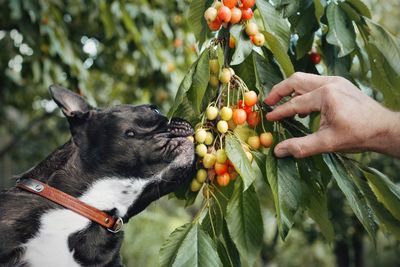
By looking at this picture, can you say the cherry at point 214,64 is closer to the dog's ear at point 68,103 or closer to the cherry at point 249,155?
the cherry at point 249,155

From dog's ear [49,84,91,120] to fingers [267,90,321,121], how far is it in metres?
0.74

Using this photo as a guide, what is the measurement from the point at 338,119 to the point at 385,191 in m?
0.32

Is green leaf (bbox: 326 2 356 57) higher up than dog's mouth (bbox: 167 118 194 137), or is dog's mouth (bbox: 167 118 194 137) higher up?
green leaf (bbox: 326 2 356 57)

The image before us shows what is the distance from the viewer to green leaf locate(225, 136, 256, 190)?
1471 millimetres

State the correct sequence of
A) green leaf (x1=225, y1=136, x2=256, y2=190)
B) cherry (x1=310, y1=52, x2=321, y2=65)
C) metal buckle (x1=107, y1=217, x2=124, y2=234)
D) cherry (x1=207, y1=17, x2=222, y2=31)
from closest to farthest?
green leaf (x1=225, y1=136, x2=256, y2=190)
cherry (x1=207, y1=17, x2=222, y2=31)
metal buckle (x1=107, y1=217, x2=124, y2=234)
cherry (x1=310, y1=52, x2=321, y2=65)

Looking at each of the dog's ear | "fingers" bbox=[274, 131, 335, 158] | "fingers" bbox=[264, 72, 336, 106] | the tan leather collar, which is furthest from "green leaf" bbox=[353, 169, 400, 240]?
the dog's ear

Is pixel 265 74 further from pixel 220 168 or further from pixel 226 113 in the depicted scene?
pixel 220 168

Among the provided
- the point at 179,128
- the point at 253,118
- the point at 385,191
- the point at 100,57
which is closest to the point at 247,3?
the point at 253,118

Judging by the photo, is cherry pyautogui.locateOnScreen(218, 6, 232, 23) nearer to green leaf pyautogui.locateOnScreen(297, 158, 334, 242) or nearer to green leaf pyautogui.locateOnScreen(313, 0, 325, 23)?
green leaf pyautogui.locateOnScreen(313, 0, 325, 23)

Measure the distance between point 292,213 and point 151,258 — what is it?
10228 millimetres

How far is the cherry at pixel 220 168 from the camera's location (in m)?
1.60

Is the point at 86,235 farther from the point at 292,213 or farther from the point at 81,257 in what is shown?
the point at 292,213

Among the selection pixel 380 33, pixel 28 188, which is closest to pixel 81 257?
pixel 28 188

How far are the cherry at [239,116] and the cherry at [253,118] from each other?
84mm
